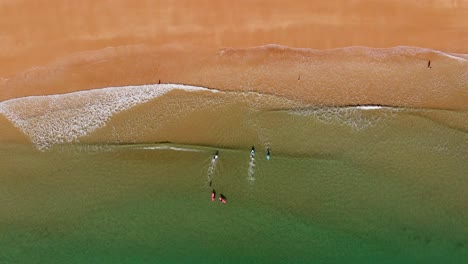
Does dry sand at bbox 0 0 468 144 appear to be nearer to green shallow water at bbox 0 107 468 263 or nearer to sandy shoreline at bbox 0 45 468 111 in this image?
sandy shoreline at bbox 0 45 468 111

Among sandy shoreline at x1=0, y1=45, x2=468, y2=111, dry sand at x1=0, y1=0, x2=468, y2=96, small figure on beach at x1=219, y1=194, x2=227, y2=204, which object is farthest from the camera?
small figure on beach at x1=219, y1=194, x2=227, y2=204

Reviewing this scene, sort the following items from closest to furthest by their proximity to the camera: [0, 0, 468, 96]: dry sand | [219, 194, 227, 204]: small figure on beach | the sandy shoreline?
[0, 0, 468, 96]: dry sand < the sandy shoreline < [219, 194, 227, 204]: small figure on beach

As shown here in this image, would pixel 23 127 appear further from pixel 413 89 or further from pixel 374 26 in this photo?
pixel 413 89

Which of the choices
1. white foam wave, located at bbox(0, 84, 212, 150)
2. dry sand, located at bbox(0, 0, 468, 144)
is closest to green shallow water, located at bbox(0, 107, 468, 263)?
white foam wave, located at bbox(0, 84, 212, 150)

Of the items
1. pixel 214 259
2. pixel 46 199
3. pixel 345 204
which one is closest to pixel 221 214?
pixel 214 259

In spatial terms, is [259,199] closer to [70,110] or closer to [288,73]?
[288,73]

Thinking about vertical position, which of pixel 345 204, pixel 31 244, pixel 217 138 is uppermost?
pixel 217 138

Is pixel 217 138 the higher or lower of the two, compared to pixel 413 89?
lower
